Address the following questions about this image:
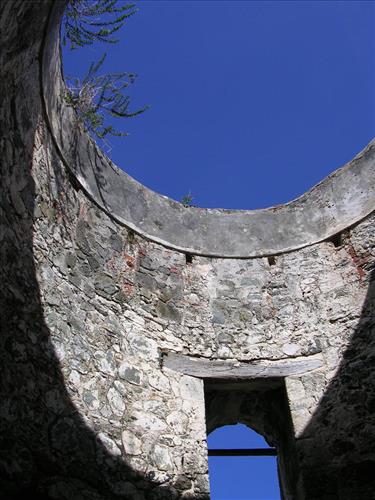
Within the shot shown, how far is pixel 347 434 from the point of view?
4.52 m

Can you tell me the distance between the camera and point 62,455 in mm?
3830

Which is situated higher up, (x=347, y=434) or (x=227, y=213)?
(x=227, y=213)

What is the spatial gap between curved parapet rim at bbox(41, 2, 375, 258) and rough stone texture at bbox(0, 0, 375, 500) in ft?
0.12

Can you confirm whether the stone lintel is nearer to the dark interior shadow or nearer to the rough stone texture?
the rough stone texture

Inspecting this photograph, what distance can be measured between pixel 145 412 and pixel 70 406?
72 centimetres

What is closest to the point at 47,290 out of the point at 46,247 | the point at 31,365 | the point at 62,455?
the point at 46,247

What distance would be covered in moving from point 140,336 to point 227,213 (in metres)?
2.01

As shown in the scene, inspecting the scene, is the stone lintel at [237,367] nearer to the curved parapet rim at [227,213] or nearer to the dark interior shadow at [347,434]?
the dark interior shadow at [347,434]

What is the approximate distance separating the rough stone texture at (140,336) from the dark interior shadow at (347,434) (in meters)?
0.01

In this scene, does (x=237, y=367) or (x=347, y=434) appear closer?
(x=347, y=434)

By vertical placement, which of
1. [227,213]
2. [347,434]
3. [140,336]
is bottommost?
[347,434]

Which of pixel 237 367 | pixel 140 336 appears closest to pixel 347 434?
pixel 237 367

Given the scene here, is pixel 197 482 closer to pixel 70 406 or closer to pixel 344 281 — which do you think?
pixel 70 406

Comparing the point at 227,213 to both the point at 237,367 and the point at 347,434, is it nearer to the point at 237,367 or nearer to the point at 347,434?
the point at 237,367
